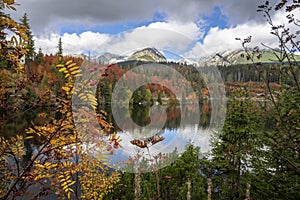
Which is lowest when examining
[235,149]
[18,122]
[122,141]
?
[18,122]

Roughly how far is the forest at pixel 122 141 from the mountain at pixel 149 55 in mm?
247

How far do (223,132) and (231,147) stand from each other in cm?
69

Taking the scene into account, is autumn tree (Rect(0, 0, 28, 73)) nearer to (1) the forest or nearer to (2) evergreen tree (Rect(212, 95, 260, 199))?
(1) the forest

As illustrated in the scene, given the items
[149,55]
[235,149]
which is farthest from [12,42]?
[235,149]

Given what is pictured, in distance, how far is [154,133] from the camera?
4965 mm

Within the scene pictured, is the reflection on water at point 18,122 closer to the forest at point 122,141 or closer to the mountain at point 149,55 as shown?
the forest at point 122,141

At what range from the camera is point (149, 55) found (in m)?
4.52

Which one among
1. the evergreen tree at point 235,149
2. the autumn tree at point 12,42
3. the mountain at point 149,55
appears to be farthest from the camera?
the evergreen tree at point 235,149

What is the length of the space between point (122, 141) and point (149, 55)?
2.26 meters

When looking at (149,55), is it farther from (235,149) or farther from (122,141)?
(235,149)

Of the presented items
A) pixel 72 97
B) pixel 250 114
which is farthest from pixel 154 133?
pixel 250 114

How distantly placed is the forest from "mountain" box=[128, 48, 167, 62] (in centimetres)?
25

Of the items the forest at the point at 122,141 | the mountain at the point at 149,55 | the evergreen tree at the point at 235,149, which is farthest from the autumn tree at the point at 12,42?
the evergreen tree at the point at 235,149

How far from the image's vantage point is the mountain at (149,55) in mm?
4340
